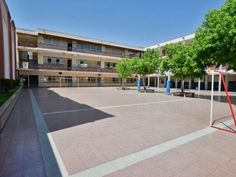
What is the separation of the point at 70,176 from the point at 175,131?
385 centimetres

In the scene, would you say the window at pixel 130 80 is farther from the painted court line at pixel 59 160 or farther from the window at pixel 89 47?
the painted court line at pixel 59 160

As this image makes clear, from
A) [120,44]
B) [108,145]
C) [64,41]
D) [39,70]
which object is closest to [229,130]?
[108,145]

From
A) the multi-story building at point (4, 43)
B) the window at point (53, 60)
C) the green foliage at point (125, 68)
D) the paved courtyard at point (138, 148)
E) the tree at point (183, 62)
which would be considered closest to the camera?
the paved courtyard at point (138, 148)

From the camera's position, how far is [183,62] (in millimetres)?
15250

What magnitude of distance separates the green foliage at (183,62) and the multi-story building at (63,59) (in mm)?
19088

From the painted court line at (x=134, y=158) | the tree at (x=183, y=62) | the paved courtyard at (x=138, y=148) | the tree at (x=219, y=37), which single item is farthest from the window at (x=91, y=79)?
the painted court line at (x=134, y=158)

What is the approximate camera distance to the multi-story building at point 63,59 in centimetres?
2694

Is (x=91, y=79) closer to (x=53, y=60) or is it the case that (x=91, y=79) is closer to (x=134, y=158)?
(x=53, y=60)

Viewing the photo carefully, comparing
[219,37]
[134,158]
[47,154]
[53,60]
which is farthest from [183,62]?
[53,60]

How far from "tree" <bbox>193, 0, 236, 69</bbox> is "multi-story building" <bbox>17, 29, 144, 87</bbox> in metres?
23.5

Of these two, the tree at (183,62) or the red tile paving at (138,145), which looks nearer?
the red tile paving at (138,145)

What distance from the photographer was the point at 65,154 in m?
3.59

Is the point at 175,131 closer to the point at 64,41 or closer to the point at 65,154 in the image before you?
the point at 65,154

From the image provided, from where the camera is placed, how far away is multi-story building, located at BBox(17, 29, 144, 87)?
88.4 ft
